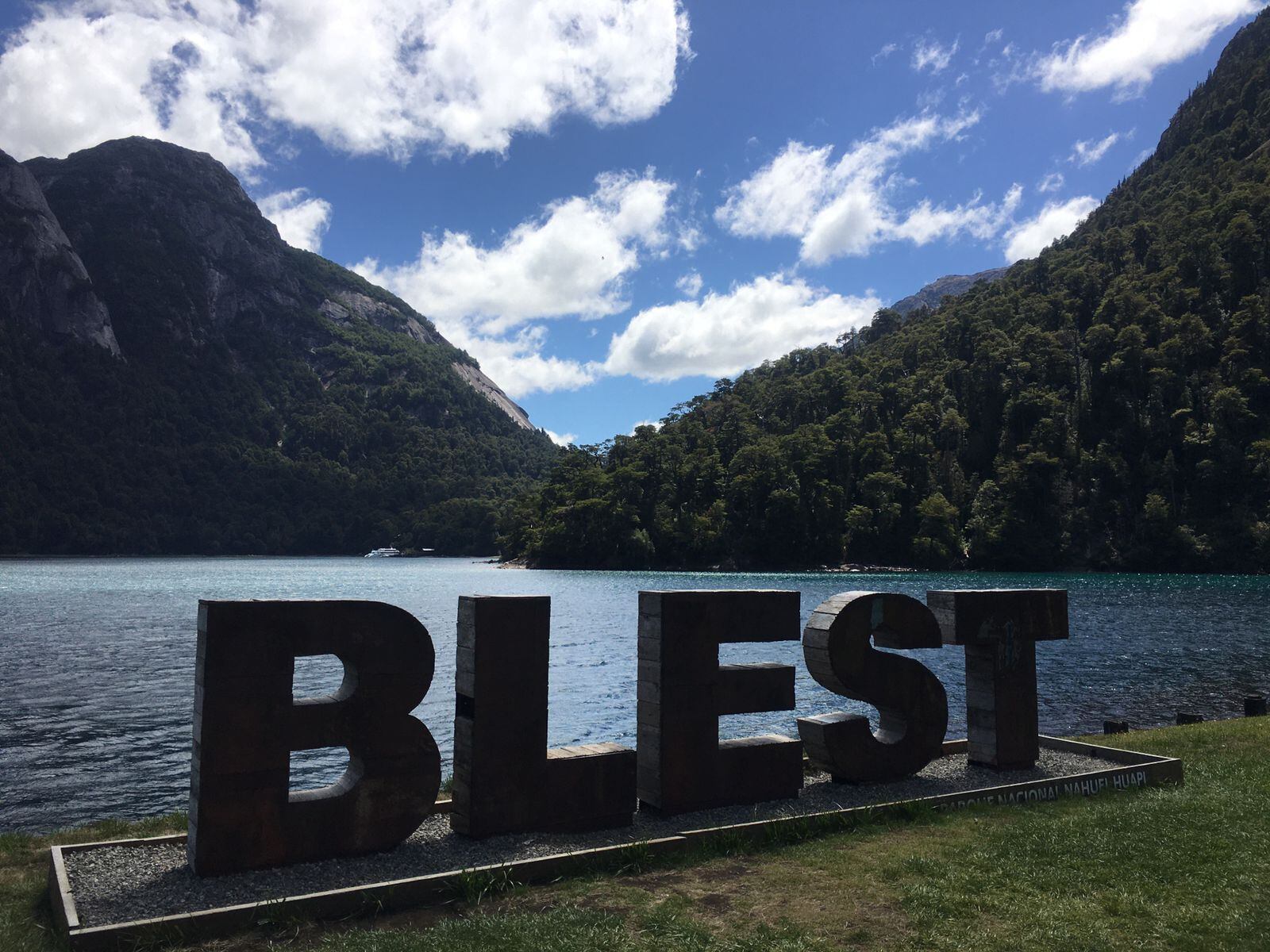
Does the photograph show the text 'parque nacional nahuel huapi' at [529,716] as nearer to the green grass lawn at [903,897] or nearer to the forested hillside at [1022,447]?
the green grass lawn at [903,897]

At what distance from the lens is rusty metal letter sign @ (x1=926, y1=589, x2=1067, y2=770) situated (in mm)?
11930

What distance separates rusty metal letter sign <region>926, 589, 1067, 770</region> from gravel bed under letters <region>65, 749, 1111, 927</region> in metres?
1.35

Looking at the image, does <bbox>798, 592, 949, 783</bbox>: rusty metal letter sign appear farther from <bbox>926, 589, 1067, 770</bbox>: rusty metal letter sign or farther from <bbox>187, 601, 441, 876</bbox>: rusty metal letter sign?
<bbox>187, 601, 441, 876</bbox>: rusty metal letter sign

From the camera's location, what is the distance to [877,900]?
7168 millimetres

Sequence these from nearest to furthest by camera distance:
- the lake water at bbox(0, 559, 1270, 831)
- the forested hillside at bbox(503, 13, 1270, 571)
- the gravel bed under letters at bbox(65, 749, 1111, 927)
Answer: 1. the gravel bed under letters at bbox(65, 749, 1111, 927)
2. the lake water at bbox(0, 559, 1270, 831)
3. the forested hillside at bbox(503, 13, 1270, 571)

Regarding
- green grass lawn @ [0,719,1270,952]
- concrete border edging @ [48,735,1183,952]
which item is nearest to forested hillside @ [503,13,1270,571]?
concrete border edging @ [48,735,1183,952]

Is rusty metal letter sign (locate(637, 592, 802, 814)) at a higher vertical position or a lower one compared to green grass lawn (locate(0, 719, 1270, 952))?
higher

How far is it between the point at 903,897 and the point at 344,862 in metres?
5.09

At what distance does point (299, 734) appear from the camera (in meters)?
8.12

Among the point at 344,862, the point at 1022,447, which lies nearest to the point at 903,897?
the point at 344,862

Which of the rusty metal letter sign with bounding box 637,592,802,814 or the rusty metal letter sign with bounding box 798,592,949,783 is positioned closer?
the rusty metal letter sign with bounding box 637,592,802,814

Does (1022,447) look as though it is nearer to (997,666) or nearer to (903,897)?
(997,666)

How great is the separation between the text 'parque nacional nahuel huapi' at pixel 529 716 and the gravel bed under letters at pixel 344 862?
18 cm

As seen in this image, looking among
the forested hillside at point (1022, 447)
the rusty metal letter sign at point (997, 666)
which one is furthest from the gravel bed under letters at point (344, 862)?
the forested hillside at point (1022, 447)
